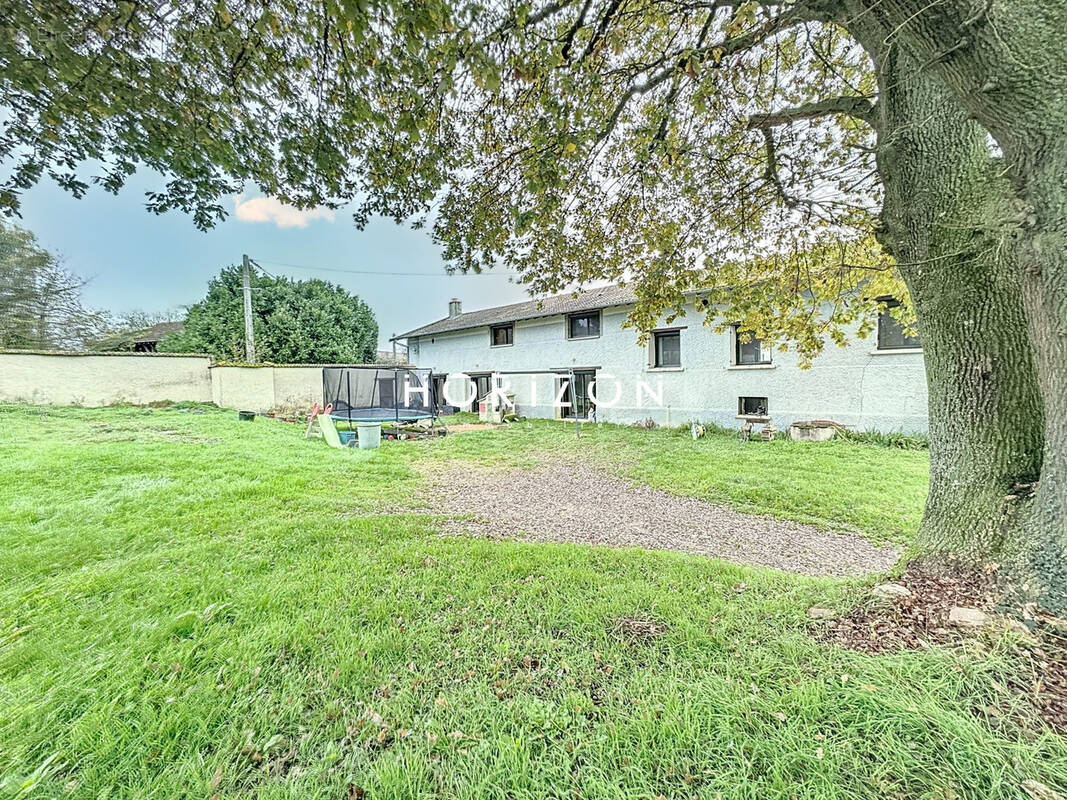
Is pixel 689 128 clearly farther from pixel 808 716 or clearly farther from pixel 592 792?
pixel 592 792

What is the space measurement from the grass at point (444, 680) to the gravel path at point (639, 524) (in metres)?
0.80

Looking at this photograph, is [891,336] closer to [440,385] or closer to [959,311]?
[959,311]

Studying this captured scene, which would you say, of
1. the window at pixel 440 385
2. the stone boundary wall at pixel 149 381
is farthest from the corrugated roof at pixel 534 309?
the stone boundary wall at pixel 149 381

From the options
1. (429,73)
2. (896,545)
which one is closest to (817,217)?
(896,545)

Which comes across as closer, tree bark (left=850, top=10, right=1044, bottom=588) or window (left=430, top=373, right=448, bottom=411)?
tree bark (left=850, top=10, right=1044, bottom=588)

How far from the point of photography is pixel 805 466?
791 centimetres

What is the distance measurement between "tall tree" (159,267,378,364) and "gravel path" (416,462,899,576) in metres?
16.9

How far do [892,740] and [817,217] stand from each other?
5.18 metres

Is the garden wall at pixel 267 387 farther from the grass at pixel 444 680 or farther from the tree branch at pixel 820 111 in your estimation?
the tree branch at pixel 820 111

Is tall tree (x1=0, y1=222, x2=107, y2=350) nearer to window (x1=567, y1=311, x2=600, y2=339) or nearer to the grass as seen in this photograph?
the grass

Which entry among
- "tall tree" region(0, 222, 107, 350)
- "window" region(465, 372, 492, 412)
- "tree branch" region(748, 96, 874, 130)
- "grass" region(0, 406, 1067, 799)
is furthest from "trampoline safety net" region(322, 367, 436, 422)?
"tree branch" region(748, 96, 874, 130)

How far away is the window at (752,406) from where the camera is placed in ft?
38.9

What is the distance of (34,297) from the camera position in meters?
17.2

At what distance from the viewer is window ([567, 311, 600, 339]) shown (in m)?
15.8
